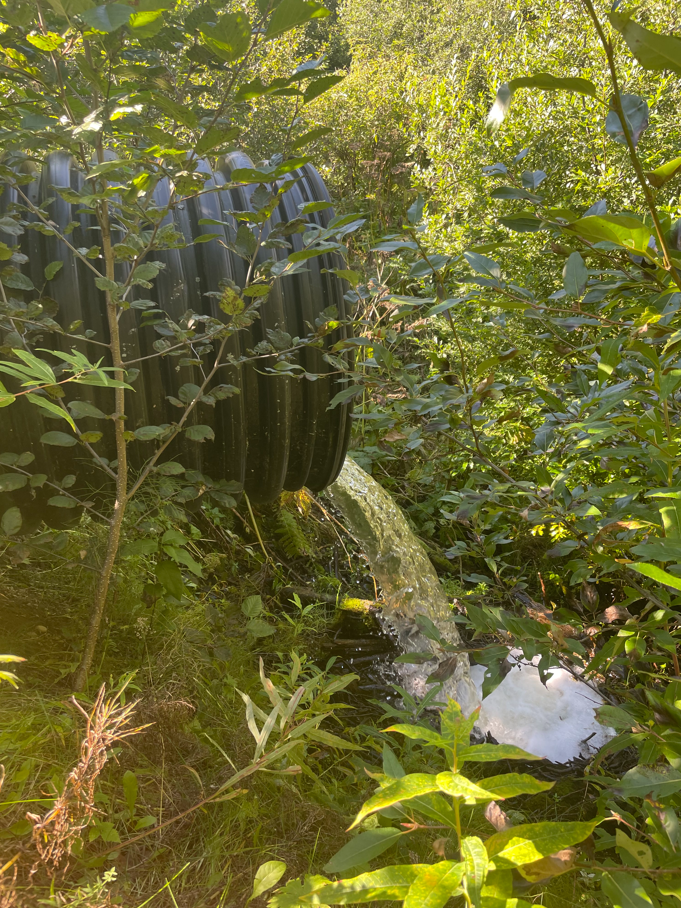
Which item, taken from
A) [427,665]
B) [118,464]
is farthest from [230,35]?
[427,665]

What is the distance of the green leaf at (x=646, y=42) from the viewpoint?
1.73 ft

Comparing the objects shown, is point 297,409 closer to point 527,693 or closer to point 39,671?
point 39,671

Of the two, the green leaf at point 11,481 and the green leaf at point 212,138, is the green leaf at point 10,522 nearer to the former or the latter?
the green leaf at point 11,481

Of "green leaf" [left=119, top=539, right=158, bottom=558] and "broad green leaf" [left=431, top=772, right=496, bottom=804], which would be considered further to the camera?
"green leaf" [left=119, top=539, right=158, bottom=558]

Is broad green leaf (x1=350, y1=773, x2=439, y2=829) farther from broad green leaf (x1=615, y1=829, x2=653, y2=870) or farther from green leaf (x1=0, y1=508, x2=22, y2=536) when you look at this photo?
green leaf (x1=0, y1=508, x2=22, y2=536)

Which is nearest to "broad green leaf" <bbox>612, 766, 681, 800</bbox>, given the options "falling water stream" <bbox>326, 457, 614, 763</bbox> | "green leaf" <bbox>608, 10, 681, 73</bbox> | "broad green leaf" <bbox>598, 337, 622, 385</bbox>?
"broad green leaf" <bbox>598, 337, 622, 385</bbox>

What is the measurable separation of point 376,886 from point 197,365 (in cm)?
172

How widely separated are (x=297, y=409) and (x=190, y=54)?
5.01 ft

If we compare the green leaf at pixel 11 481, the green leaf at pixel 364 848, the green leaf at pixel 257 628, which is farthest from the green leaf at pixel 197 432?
the green leaf at pixel 364 848

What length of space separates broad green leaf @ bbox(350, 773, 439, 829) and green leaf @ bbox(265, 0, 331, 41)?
1.05 m

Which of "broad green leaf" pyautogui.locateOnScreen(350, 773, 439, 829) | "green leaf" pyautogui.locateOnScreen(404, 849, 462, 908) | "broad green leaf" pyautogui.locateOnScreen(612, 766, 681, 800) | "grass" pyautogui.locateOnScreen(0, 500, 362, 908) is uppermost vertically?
"broad green leaf" pyautogui.locateOnScreen(350, 773, 439, 829)

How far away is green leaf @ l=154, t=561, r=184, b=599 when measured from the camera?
1654mm

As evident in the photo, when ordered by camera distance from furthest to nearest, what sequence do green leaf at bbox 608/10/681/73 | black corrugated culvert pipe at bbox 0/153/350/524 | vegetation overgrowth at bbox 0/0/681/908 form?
black corrugated culvert pipe at bbox 0/153/350/524 < vegetation overgrowth at bbox 0/0/681/908 < green leaf at bbox 608/10/681/73

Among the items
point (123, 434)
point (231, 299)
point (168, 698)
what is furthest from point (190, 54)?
point (168, 698)
